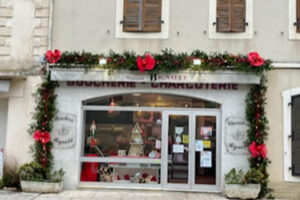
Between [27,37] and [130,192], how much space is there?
5.09 metres

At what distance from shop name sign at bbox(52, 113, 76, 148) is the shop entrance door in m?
2.47

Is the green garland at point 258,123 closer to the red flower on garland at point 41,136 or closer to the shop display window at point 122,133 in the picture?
the shop display window at point 122,133

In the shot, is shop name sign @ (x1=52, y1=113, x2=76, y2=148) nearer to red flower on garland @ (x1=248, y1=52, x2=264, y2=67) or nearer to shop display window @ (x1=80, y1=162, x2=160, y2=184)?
shop display window @ (x1=80, y1=162, x2=160, y2=184)

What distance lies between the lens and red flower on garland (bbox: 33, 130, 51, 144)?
8938mm

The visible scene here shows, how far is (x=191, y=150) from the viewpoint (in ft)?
30.2

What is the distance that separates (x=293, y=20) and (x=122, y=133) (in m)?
5.46

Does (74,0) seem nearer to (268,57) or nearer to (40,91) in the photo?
(40,91)

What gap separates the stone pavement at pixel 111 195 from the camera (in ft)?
27.1

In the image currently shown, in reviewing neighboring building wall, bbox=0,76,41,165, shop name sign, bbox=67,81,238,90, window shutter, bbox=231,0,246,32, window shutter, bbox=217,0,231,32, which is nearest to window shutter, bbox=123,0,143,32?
shop name sign, bbox=67,81,238,90

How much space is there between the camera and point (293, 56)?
898cm

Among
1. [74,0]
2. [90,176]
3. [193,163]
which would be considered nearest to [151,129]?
[193,163]

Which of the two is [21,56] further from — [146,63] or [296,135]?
[296,135]

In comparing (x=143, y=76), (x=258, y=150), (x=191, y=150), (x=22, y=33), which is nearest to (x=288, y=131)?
(x=258, y=150)

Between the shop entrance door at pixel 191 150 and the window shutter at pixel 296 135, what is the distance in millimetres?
1888
